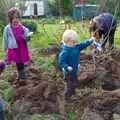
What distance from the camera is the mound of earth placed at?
14.3 feet

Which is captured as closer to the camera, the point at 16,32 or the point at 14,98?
the point at 14,98

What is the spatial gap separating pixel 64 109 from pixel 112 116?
2.14ft

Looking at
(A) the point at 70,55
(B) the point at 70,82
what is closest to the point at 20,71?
(B) the point at 70,82

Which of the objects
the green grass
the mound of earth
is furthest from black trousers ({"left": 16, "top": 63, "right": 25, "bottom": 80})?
the green grass

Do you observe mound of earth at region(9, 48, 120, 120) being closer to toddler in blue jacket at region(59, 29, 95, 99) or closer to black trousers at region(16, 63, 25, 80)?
black trousers at region(16, 63, 25, 80)

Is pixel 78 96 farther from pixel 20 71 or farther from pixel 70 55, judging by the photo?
pixel 20 71

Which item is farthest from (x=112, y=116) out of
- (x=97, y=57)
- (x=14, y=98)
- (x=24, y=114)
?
(x=97, y=57)

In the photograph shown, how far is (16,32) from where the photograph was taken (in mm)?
5336

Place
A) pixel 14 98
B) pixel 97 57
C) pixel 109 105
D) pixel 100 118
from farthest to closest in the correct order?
pixel 97 57 < pixel 14 98 < pixel 109 105 < pixel 100 118

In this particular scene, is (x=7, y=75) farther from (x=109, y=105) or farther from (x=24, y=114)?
(x=109, y=105)

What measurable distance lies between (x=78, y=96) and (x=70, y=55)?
0.64 m

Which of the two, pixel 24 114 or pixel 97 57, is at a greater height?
pixel 97 57

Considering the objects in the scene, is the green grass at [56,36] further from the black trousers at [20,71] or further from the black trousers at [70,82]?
the black trousers at [70,82]

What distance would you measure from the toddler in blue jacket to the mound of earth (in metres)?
0.27
